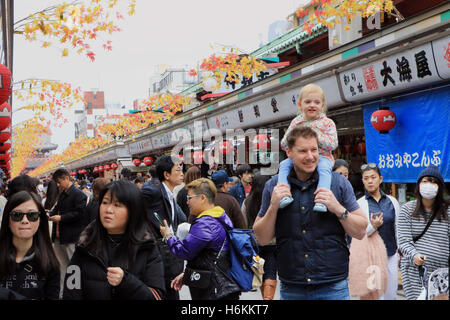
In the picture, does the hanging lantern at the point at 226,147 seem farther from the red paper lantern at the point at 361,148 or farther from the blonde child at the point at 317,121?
the blonde child at the point at 317,121

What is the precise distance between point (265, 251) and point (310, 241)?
2.59 metres

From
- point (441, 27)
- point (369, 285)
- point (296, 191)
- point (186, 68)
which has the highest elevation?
point (186, 68)

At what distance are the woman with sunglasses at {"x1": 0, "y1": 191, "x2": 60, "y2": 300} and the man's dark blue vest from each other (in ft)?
5.59

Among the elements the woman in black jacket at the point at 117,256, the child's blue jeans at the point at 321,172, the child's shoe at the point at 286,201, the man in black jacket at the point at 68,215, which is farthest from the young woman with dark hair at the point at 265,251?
the man in black jacket at the point at 68,215

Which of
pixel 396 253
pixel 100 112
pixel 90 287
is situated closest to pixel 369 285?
pixel 396 253

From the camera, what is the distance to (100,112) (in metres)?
108

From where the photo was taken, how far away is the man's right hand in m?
3.20

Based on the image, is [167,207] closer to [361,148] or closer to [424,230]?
[424,230]

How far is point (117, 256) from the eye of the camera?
10.0 ft

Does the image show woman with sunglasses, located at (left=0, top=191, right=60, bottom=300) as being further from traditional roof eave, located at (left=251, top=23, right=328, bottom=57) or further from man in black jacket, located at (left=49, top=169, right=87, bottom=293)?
traditional roof eave, located at (left=251, top=23, right=328, bottom=57)

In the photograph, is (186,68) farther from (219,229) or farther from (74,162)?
(219,229)

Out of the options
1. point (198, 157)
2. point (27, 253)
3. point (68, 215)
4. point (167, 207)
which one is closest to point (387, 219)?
point (167, 207)

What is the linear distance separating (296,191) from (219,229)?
47.0 inches

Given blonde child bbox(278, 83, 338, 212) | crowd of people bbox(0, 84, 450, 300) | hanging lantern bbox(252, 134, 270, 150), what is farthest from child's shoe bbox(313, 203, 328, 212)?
hanging lantern bbox(252, 134, 270, 150)
